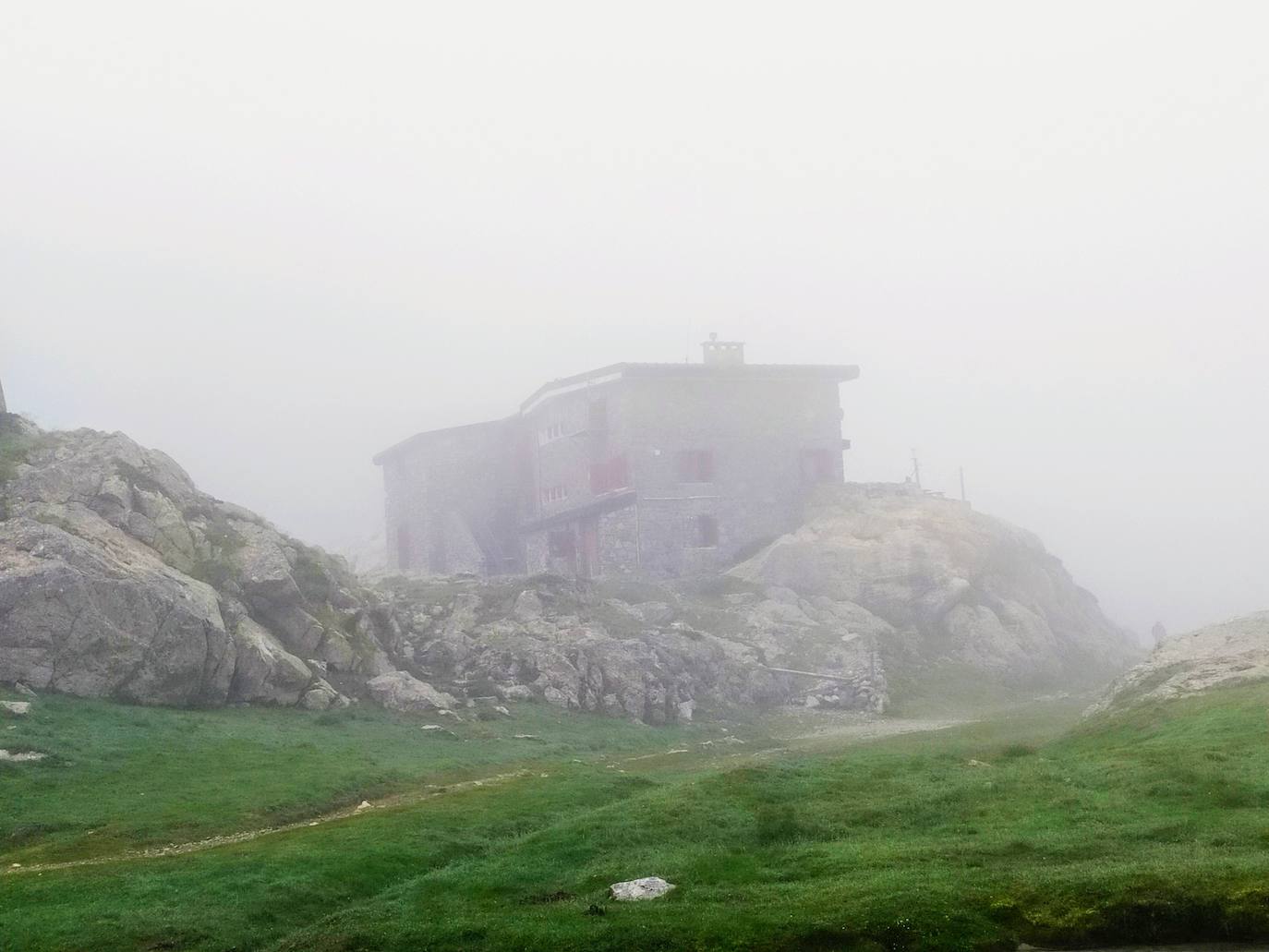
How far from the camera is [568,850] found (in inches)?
1097

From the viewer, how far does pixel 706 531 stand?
88.7 m

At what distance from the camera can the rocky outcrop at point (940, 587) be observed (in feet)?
250

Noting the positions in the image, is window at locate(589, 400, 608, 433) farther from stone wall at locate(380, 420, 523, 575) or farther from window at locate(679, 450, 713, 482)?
stone wall at locate(380, 420, 523, 575)

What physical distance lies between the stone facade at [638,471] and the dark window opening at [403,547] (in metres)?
3.62

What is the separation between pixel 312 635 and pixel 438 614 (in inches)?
552

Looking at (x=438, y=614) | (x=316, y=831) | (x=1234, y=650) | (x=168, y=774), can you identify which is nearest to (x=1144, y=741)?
(x=1234, y=650)

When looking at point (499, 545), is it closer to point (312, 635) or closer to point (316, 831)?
point (312, 635)

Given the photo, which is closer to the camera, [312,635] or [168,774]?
[168,774]

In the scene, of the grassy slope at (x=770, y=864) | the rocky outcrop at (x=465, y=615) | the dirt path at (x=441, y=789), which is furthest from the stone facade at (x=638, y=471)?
the grassy slope at (x=770, y=864)

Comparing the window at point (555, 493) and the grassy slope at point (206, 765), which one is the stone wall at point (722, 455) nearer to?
the window at point (555, 493)

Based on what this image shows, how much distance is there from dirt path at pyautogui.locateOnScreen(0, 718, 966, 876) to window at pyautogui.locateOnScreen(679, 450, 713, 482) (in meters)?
32.4

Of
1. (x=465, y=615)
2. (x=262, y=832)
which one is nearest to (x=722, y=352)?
(x=465, y=615)

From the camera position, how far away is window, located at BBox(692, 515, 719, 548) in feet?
289

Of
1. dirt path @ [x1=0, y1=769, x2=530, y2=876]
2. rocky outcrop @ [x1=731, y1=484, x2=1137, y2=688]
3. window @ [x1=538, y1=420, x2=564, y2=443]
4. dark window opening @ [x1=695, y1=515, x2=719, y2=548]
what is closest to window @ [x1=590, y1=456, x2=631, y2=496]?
window @ [x1=538, y1=420, x2=564, y2=443]
